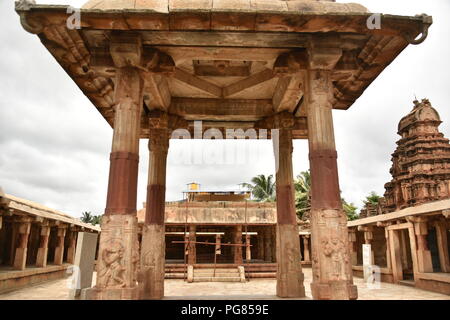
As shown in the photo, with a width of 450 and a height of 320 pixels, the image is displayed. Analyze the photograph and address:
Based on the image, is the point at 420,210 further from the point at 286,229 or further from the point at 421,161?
the point at 421,161

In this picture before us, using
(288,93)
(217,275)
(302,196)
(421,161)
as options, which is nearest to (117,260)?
(288,93)

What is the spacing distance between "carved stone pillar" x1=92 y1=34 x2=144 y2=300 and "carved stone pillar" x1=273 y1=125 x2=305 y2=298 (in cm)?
544

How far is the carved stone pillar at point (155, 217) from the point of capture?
1087 centimetres

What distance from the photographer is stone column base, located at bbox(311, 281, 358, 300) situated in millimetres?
6895

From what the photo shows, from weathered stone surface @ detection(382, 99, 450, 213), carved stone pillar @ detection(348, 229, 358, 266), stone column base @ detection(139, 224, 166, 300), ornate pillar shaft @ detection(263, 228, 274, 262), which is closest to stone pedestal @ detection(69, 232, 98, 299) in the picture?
stone column base @ detection(139, 224, 166, 300)

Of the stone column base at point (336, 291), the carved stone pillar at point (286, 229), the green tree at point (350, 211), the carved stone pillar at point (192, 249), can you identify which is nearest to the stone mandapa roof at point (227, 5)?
the carved stone pillar at point (286, 229)

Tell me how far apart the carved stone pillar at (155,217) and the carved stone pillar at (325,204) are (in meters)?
5.63

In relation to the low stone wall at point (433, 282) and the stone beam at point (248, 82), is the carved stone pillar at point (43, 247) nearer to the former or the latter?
the stone beam at point (248, 82)

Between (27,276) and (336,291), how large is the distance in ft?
57.3

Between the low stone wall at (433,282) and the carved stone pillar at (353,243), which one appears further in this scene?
the carved stone pillar at (353,243)

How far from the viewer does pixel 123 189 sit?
25.0ft
